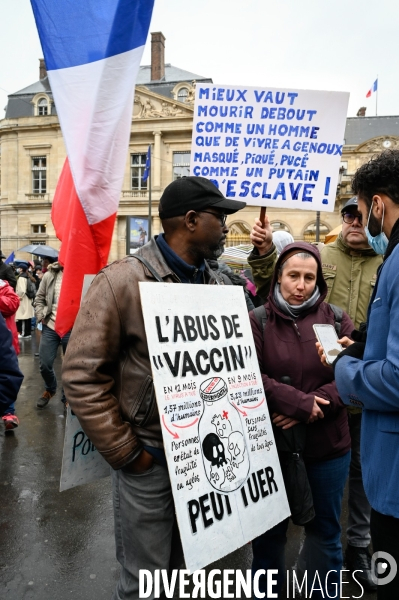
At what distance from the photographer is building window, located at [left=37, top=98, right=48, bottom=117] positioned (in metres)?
39.5

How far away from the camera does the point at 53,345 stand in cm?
588

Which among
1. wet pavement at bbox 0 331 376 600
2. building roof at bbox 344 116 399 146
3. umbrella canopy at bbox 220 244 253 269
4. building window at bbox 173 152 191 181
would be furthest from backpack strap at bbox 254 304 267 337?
building roof at bbox 344 116 399 146

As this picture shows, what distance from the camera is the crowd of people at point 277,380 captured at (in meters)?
1.69

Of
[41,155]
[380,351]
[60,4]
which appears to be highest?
[41,155]

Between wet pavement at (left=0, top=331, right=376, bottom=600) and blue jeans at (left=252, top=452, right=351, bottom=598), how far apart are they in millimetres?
420

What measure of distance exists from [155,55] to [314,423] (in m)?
44.6

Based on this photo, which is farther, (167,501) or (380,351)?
(167,501)

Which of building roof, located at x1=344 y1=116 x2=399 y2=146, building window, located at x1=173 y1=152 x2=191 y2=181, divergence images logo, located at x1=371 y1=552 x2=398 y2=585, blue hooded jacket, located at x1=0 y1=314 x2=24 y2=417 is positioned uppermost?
building roof, located at x1=344 y1=116 x2=399 y2=146

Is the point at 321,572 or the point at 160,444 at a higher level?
the point at 160,444

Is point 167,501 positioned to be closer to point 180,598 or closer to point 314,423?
point 314,423

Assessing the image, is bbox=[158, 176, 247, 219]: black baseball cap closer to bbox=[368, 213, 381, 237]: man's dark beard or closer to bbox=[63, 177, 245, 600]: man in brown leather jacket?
bbox=[63, 177, 245, 600]: man in brown leather jacket

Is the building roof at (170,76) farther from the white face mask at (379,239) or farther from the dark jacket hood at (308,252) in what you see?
the white face mask at (379,239)

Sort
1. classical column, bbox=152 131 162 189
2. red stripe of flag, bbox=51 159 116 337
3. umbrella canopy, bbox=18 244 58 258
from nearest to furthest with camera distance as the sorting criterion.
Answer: red stripe of flag, bbox=51 159 116 337
umbrella canopy, bbox=18 244 58 258
classical column, bbox=152 131 162 189

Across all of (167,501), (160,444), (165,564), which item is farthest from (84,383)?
(165,564)
